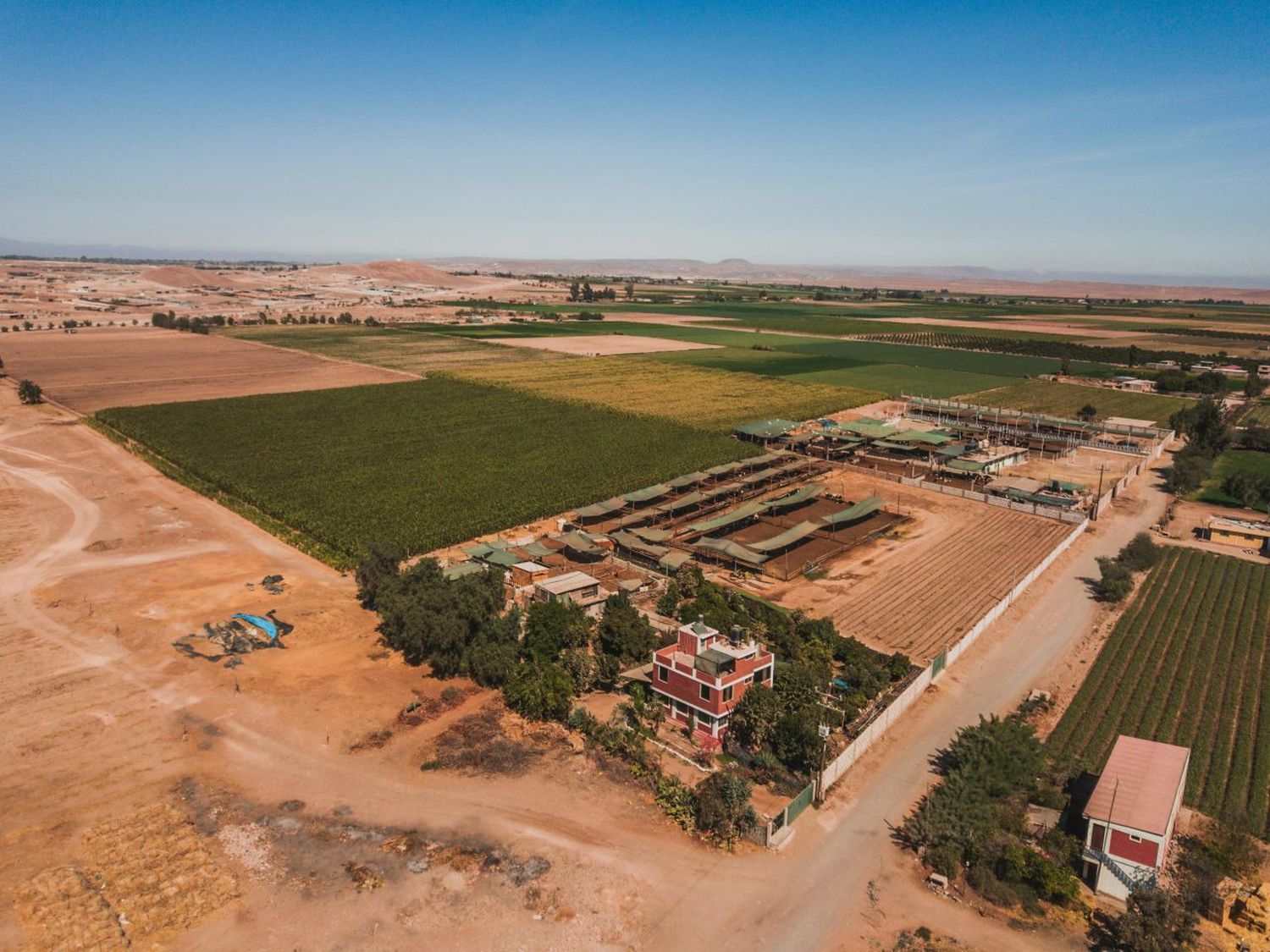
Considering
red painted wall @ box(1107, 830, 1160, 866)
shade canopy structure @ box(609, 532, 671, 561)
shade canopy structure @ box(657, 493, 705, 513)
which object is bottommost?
red painted wall @ box(1107, 830, 1160, 866)

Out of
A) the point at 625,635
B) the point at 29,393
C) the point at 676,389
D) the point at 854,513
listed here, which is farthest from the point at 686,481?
the point at 29,393

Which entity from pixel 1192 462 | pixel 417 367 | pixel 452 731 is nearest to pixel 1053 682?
pixel 452 731

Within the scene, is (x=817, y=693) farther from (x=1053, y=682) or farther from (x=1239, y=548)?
(x=1239, y=548)

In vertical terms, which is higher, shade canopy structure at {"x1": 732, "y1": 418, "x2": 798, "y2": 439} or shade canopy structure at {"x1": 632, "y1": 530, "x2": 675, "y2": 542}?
shade canopy structure at {"x1": 732, "y1": 418, "x2": 798, "y2": 439}

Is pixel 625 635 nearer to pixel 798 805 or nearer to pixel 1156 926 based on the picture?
pixel 798 805

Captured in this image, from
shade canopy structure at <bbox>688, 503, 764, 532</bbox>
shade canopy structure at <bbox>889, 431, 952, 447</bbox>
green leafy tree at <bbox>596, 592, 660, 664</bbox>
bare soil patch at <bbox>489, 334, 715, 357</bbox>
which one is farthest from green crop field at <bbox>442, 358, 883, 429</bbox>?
green leafy tree at <bbox>596, 592, 660, 664</bbox>

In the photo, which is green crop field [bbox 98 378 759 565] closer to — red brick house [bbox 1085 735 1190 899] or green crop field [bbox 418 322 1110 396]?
red brick house [bbox 1085 735 1190 899]

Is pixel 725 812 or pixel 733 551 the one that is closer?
pixel 725 812
